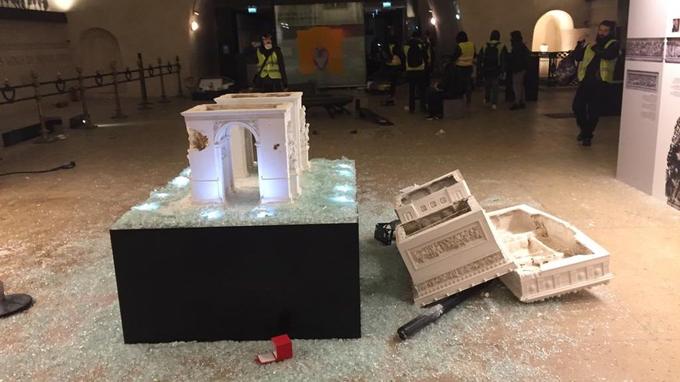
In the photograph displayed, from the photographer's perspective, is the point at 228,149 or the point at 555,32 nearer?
the point at 228,149

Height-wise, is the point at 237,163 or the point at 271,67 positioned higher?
the point at 271,67

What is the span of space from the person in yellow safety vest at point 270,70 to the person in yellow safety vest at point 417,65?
8.34 ft

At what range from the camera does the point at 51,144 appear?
859 centimetres

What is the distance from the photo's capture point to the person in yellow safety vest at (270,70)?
28.9ft

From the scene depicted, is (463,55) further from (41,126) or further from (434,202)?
(434,202)

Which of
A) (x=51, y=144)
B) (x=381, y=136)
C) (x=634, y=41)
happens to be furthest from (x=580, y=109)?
(x=51, y=144)

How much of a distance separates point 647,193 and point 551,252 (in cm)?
220

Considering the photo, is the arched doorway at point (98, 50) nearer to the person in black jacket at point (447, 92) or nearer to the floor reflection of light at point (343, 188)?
the person in black jacket at point (447, 92)

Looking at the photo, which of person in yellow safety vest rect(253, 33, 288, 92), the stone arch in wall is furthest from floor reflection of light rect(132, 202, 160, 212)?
the stone arch in wall

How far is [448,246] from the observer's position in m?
2.98

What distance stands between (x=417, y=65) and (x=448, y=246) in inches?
306

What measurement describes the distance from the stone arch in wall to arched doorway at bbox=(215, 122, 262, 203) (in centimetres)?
1411

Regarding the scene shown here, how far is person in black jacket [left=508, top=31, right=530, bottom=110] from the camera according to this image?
10.5m

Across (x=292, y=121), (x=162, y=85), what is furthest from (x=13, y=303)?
(x=162, y=85)
